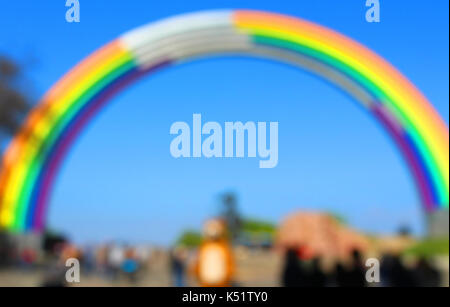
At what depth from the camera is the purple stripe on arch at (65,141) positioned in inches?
521

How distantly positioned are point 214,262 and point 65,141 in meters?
7.99

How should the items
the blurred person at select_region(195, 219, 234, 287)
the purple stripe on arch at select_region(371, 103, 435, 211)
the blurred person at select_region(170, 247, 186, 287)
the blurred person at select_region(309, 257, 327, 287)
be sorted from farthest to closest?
the blurred person at select_region(170, 247, 186, 287) < the purple stripe on arch at select_region(371, 103, 435, 211) < the blurred person at select_region(309, 257, 327, 287) < the blurred person at select_region(195, 219, 234, 287)

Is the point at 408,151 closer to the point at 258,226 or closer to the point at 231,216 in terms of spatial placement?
the point at 231,216

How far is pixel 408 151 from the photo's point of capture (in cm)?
1328

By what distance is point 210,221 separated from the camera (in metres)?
6.74

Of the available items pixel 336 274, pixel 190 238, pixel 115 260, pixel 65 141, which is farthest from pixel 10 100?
pixel 190 238

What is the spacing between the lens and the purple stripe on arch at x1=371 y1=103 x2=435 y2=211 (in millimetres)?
13031

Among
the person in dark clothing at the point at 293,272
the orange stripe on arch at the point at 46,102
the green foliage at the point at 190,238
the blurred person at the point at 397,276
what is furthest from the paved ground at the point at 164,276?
the green foliage at the point at 190,238

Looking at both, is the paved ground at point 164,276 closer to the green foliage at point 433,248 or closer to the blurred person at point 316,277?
the blurred person at point 316,277

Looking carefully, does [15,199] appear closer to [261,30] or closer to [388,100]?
[261,30]

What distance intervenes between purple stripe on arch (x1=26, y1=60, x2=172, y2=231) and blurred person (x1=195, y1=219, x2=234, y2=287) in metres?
7.00

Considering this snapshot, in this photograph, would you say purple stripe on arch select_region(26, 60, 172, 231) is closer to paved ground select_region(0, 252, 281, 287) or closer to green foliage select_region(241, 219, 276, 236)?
paved ground select_region(0, 252, 281, 287)

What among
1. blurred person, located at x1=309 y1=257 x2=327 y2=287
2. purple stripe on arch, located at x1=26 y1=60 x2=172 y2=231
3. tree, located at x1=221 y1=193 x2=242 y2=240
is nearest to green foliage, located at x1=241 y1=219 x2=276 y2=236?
tree, located at x1=221 y1=193 x2=242 y2=240

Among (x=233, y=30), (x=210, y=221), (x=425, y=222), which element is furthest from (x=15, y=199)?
(x=425, y=222)
